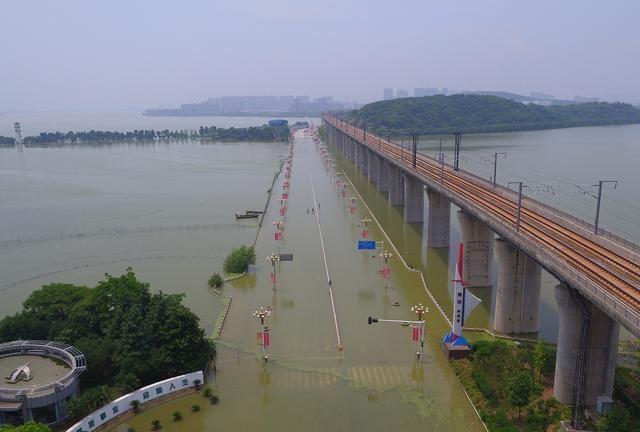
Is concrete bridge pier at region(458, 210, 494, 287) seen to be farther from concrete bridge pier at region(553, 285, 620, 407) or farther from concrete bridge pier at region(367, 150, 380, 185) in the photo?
concrete bridge pier at region(367, 150, 380, 185)

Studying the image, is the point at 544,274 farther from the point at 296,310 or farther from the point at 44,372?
the point at 44,372

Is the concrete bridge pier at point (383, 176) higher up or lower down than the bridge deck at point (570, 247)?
lower down

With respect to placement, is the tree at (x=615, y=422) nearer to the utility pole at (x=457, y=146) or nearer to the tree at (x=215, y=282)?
the tree at (x=215, y=282)

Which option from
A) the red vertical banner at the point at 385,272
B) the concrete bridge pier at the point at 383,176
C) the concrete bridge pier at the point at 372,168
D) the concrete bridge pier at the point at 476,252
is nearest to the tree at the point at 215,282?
the red vertical banner at the point at 385,272

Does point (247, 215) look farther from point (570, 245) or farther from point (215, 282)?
point (570, 245)

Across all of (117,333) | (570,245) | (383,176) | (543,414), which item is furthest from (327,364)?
(383,176)

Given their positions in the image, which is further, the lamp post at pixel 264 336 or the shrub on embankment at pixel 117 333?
the lamp post at pixel 264 336

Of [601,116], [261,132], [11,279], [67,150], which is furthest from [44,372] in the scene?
[601,116]
